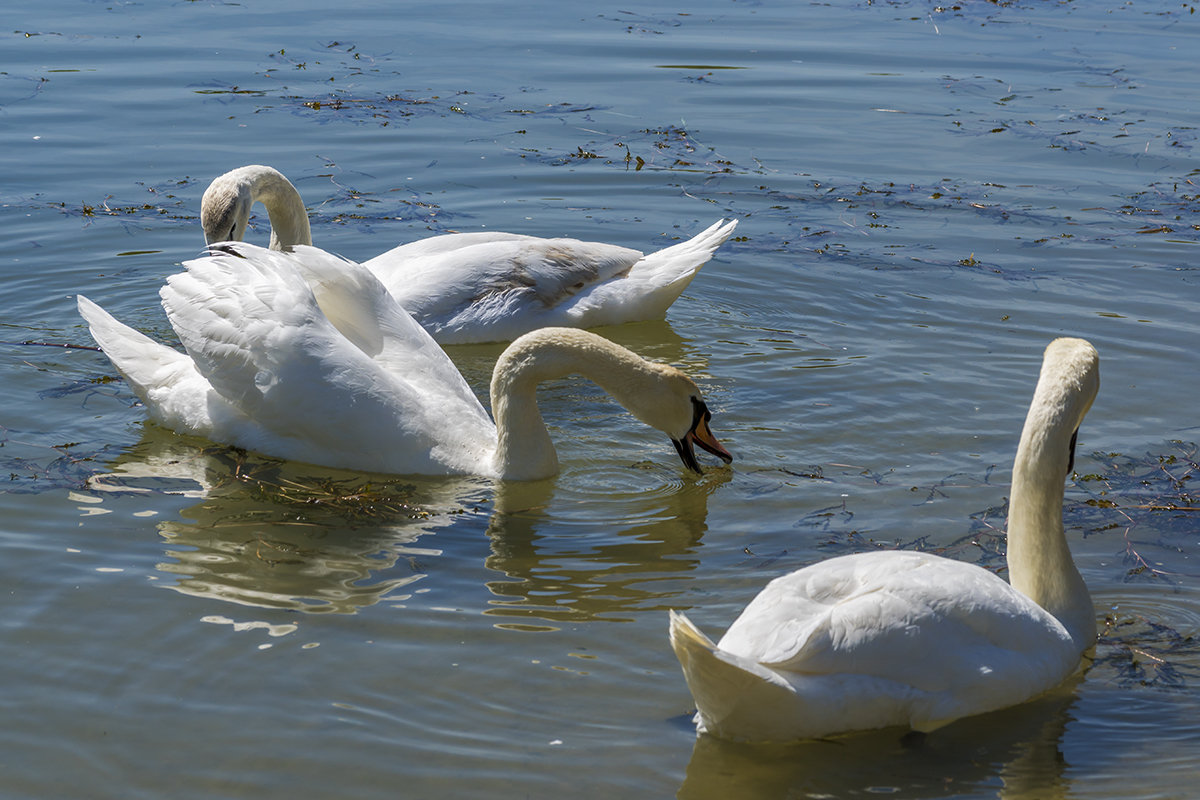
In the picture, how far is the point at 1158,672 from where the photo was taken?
18.1 ft

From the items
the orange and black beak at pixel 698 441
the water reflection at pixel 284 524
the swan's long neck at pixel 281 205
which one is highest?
the swan's long neck at pixel 281 205

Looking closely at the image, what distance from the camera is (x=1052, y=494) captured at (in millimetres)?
5609

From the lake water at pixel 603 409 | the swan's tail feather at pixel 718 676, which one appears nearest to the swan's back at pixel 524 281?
the lake water at pixel 603 409

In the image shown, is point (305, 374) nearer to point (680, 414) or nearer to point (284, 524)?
point (284, 524)

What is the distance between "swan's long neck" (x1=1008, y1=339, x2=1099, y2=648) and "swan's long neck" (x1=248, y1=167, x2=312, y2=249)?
563cm

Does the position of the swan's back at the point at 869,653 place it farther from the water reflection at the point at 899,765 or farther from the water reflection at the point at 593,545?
the water reflection at the point at 593,545

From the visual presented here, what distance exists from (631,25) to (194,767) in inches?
566

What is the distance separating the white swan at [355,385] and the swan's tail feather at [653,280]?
2251mm

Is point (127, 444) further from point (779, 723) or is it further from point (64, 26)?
point (64, 26)

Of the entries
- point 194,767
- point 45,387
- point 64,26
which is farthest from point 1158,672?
point 64,26

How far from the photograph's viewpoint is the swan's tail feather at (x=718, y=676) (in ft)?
14.9

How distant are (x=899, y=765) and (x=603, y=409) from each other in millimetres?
3867

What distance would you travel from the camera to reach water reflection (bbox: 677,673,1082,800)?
4863 mm

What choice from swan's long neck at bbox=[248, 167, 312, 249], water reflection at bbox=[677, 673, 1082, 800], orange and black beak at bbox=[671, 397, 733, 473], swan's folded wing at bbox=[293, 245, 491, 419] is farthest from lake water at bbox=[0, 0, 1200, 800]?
swan's long neck at bbox=[248, 167, 312, 249]
